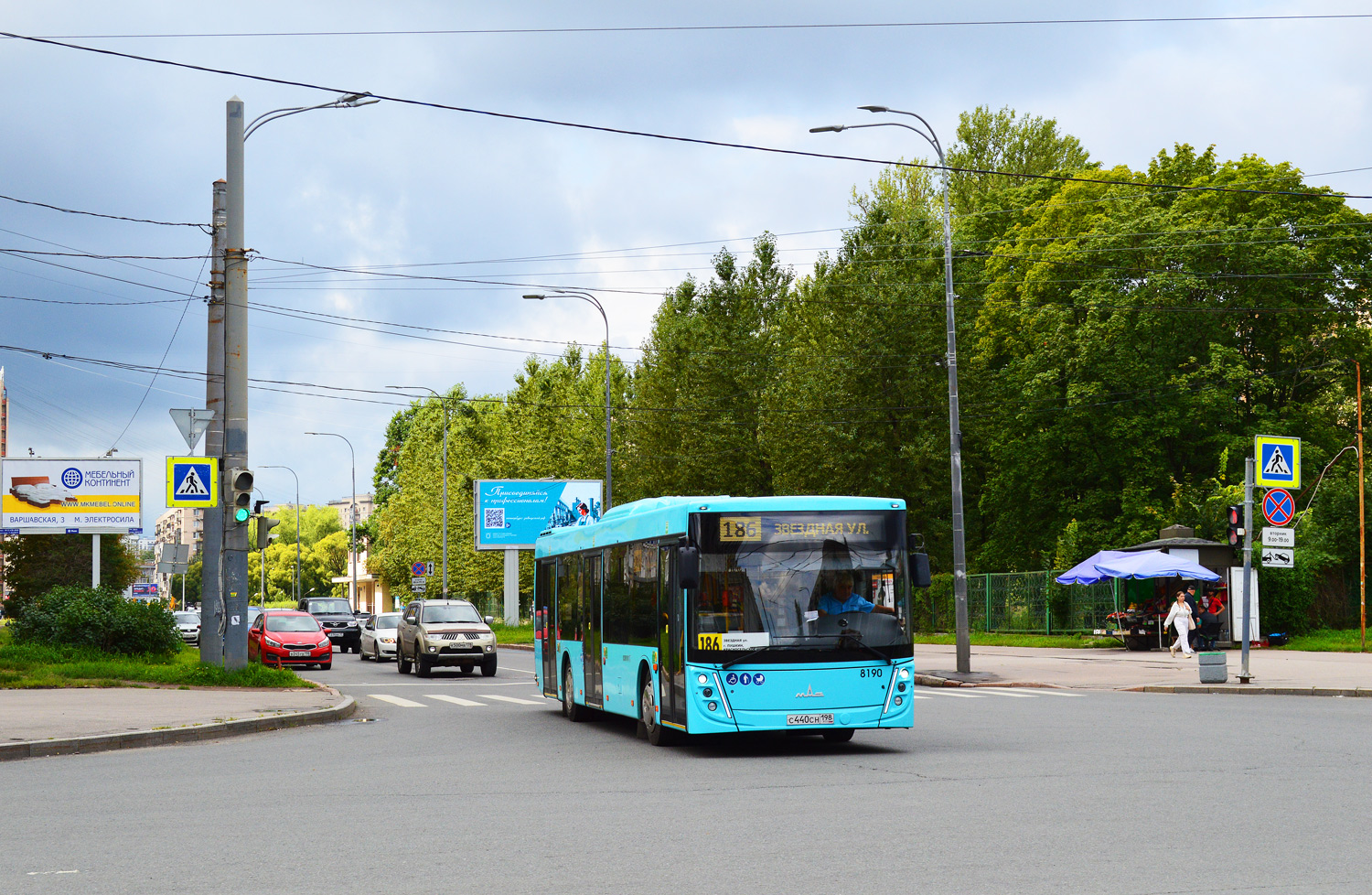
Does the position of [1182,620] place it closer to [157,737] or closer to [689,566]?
[689,566]

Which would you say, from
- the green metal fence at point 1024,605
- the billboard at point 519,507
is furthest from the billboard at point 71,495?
the green metal fence at point 1024,605

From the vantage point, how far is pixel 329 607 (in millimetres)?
51000

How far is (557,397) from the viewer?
76.8 metres

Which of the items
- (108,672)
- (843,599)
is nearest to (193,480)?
(108,672)

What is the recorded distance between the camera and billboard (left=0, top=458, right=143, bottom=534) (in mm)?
56938

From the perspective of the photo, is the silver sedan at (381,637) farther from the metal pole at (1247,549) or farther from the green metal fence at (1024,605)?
the metal pole at (1247,549)

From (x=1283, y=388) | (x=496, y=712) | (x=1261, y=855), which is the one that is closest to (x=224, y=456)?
(x=496, y=712)

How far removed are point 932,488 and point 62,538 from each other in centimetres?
3481

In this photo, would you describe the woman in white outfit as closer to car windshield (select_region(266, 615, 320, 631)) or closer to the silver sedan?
car windshield (select_region(266, 615, 320, 631))

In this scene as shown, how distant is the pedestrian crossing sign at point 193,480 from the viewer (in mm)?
23203

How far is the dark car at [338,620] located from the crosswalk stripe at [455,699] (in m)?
22.7

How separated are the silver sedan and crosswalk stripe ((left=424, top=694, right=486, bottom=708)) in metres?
14.7

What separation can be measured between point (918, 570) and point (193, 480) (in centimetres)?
1289

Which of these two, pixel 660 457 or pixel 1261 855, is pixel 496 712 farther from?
pixel 660 457
